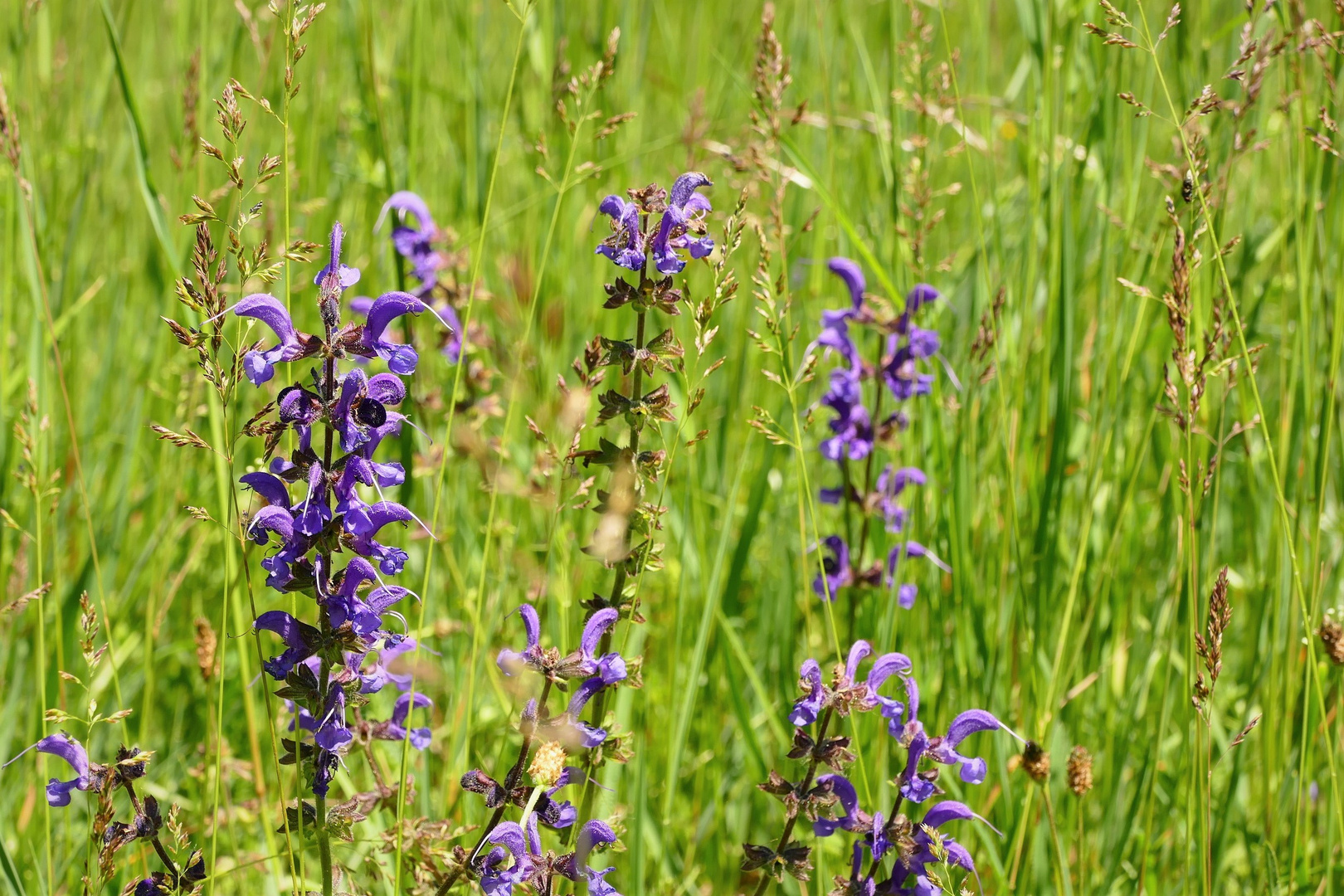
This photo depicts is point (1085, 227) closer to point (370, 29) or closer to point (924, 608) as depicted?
point (924, 608)

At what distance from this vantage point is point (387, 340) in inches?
57.1

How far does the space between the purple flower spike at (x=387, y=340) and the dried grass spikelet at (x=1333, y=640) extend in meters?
1.57

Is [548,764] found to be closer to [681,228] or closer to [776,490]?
[681,228]

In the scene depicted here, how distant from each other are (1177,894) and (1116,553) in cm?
75

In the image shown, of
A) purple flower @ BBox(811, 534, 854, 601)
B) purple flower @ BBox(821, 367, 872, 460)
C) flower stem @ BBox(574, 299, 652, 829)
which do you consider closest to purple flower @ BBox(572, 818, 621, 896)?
flower stem @ BBox(574, 299, 652, 829)

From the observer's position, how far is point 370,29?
235 cm

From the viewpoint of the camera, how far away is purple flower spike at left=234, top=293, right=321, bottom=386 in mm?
1275

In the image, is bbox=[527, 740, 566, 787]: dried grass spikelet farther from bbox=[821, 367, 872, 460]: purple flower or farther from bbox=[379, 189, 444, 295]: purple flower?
bbox=[379, 189, 444, 295]: purple flower

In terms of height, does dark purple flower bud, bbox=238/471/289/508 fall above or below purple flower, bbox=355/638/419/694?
above

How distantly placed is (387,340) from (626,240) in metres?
0.40

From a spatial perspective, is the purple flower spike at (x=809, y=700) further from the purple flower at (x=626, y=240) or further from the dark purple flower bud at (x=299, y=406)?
the dark purple flower bud at (x=299, y=406)

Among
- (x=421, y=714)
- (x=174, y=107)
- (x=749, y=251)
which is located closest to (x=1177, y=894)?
(x=421, y=714)

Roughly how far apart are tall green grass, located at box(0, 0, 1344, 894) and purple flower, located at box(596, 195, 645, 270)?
0.15 metres

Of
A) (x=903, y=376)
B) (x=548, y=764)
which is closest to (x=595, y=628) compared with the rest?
(x=548, y=764)
